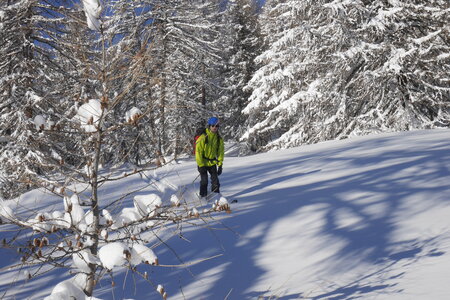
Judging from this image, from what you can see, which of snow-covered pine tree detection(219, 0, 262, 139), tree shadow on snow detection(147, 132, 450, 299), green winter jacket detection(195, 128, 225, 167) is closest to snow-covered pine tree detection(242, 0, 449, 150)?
tree shadow on snow detection(147, 132, 450, 299)

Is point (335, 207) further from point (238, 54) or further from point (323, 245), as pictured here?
point (238, 54)

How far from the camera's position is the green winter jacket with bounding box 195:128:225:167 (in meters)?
6.94

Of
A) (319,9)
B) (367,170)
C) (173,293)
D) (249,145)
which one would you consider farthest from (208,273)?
(249,145)

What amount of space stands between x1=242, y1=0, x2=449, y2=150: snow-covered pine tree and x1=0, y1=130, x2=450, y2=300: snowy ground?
663cm

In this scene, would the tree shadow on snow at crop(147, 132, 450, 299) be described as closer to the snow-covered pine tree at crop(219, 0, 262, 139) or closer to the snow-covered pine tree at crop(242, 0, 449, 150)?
the snow-covered pine tree at crop(242, 0, 449, 150)

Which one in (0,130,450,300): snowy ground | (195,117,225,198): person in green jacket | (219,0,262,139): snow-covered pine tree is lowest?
(0,130,450,300): snowy ground

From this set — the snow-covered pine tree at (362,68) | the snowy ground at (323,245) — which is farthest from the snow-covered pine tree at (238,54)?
the snowy ground at (323,245)

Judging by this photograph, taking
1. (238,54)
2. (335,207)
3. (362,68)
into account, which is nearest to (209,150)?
(335,207)

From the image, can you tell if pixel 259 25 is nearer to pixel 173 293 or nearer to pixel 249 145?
pixel 249 145

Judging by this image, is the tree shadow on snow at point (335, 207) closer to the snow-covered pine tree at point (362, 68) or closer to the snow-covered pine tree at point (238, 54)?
the snow-covered pine tree at point (362, 68)

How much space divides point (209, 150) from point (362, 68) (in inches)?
404

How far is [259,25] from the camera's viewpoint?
1094 inches

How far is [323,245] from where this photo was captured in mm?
4293

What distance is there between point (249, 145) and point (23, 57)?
15.5 metres
